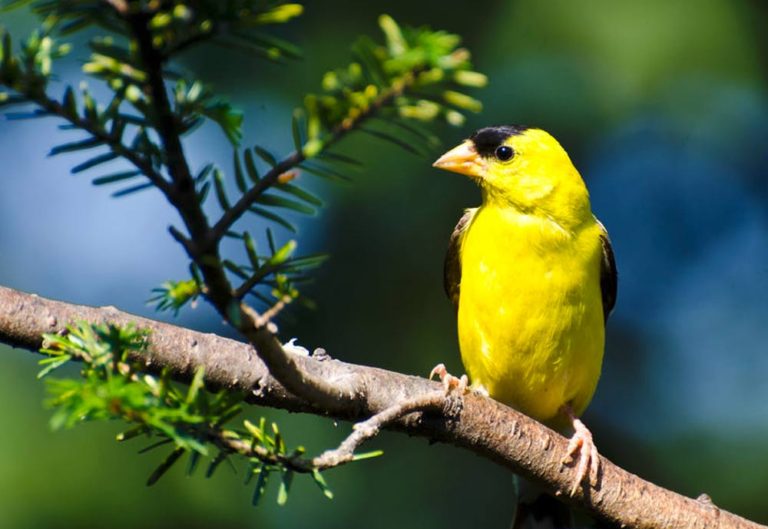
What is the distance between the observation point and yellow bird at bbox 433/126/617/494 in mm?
3209

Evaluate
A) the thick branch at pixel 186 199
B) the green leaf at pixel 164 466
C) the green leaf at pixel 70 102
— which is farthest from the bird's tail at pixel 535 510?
the green leaf at pixel 70 102

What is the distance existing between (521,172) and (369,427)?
6.17 ft

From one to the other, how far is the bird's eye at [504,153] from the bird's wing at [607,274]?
1.44ft

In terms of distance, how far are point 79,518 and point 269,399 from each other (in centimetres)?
191

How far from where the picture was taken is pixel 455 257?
3.70 meters

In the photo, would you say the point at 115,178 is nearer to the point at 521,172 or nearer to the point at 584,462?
the point at 584,462

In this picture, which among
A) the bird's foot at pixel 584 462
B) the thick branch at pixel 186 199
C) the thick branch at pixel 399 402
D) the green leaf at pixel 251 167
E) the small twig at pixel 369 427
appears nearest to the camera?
the thick branch at pixel 186 199

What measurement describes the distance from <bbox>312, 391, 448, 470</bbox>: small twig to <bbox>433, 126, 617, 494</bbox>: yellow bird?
97 centimetres

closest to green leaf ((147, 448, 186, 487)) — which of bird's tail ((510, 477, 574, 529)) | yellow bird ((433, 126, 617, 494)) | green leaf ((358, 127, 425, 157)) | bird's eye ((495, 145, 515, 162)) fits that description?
green leaf ((358, 127, 425, 157))

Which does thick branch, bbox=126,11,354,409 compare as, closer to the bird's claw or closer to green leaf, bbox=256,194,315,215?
green leaf, bbox=256,194,315,215

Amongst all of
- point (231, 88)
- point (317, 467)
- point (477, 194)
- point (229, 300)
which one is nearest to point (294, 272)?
point (229, 300)

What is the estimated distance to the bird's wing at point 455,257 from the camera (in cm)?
366

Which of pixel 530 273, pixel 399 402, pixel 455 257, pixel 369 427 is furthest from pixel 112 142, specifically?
pixel 455 257

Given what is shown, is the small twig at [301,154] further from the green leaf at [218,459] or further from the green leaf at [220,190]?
the green leaf at [218,459]
